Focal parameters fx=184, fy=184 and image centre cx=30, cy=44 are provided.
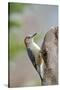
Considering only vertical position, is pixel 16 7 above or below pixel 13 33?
above

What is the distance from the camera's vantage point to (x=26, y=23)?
1553 millimetres

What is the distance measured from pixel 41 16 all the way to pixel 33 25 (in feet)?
0.35

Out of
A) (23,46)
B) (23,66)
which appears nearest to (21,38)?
(23,46)

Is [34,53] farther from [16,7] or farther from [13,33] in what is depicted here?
[16,7]

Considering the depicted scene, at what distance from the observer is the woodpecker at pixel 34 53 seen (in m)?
1.55

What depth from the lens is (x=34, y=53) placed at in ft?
5.13

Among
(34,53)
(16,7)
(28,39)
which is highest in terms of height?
(16,7)

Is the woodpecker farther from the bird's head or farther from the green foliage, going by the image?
the green foliage

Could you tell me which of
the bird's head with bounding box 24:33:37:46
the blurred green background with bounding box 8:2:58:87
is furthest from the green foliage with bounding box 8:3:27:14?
the bird's head with bounding box 24:33:37:46

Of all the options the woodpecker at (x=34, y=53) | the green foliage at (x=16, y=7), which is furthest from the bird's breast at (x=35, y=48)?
the green foliage at (x=16, y=7)

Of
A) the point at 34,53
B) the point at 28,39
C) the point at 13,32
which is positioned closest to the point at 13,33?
the point at 13,32

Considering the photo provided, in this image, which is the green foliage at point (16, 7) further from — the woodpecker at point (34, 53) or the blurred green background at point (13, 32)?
the woodpecker at point (34, 53)

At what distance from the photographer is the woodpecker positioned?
1.55m

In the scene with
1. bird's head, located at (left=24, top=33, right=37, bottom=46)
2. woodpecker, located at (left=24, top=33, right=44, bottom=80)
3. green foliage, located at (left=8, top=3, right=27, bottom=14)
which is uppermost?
green foliage, located at (left=8, top=3, right=27, bottom=14)
